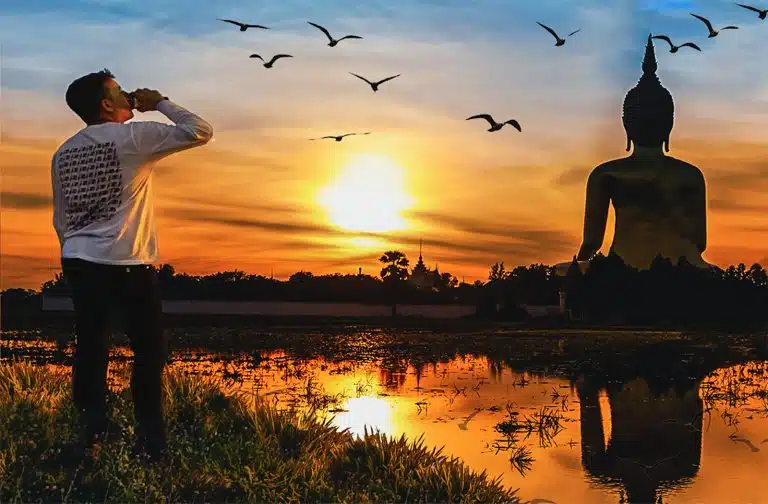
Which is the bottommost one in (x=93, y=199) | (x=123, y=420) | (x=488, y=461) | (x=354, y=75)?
(x=488, y=461)

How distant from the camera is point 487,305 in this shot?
48688mm

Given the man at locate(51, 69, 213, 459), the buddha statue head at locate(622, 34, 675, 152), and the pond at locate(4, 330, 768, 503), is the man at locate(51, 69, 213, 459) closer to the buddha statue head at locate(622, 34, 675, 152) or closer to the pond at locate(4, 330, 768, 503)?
the pond at locate(4, 330, 768, 503)

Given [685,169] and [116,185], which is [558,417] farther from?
[685,169]

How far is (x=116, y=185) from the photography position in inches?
198

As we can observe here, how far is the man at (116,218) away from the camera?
5.02 m

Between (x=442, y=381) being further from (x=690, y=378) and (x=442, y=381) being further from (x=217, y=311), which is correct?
(x=217, y=311)

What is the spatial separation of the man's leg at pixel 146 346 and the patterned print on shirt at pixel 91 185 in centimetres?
34

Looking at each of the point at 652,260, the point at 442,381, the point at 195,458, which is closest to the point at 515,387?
the point at 442,381

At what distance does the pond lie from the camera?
312 inches

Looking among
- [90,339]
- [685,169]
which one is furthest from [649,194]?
[90,339]

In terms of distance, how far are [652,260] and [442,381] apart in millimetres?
28285

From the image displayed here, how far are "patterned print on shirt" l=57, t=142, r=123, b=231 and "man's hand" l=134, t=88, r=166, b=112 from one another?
1.32ft

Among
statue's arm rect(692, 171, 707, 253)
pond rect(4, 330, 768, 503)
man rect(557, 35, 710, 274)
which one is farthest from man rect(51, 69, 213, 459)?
statue's arm rect(692, 171, 707, 253)

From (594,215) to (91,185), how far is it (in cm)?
3875
